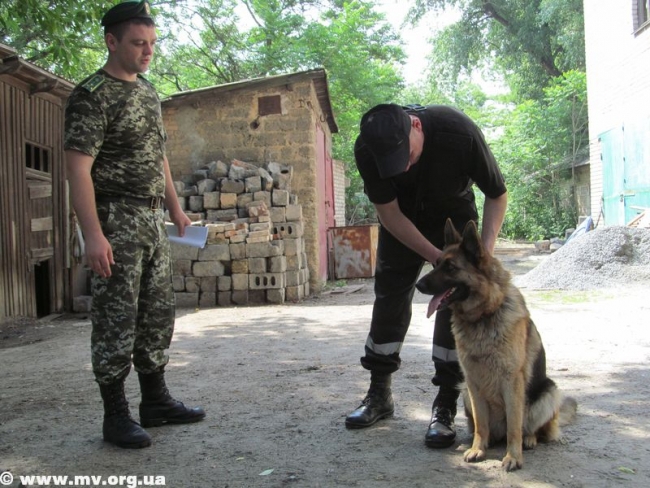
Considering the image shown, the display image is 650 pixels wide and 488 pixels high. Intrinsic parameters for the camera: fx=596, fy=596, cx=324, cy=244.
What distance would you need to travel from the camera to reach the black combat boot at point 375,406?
333 centimetres

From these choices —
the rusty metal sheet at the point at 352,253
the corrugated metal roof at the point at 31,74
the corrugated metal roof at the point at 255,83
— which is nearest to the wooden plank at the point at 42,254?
the corrugated metal roof at the point at 31,74

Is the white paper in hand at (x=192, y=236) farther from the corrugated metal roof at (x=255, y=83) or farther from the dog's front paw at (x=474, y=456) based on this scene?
the corrugated metal roof at (x=255, y=83)

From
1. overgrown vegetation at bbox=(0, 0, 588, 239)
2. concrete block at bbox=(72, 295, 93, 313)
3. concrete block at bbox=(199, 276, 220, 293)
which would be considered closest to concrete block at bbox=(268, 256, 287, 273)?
concrete block at bbox=(199, 276, 220, 293)

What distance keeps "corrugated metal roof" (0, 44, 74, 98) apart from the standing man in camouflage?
18.8 ft

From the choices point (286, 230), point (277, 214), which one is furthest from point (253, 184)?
point (286, 230)

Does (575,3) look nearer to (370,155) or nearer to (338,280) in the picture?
(338,280)

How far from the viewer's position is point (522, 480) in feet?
8.45

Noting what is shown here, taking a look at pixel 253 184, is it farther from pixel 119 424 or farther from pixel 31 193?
pixel 119 424

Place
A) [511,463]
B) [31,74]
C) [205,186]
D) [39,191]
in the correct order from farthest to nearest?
[205,186], [39,191], [31,74], [511,463]

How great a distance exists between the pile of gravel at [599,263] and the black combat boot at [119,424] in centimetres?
837

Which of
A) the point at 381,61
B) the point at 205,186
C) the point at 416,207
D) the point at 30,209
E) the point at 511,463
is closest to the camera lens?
the point at 511,463

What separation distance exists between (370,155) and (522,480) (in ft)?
5.64

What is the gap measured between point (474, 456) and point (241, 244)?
775 cm

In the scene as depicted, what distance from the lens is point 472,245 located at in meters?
2.89
